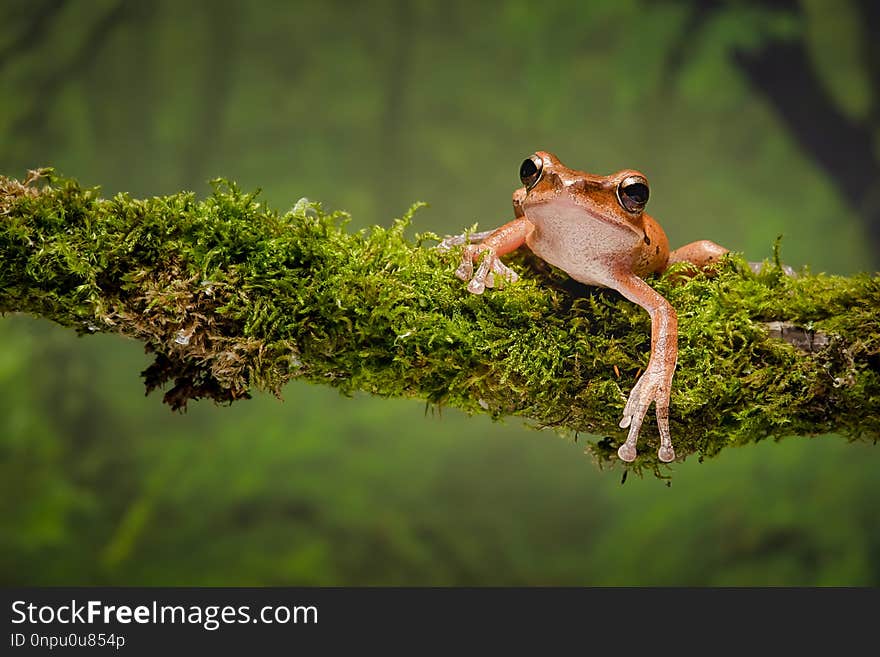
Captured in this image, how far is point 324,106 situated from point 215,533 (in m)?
3.61

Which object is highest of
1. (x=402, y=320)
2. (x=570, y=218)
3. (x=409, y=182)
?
(x=409, y=182)

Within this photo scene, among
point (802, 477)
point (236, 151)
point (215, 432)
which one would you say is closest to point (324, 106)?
point (236, 151)

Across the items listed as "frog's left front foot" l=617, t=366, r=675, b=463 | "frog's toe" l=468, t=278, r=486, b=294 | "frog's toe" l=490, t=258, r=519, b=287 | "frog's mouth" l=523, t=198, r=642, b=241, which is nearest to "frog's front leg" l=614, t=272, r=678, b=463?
"frog's left front foot" l=617, t=366, r=675, b=463

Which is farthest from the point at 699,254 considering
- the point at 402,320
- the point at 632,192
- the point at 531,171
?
the point at 402,320

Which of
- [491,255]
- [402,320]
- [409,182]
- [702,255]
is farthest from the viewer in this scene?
[409,182]

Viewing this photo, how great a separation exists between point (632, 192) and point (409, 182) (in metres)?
4.06

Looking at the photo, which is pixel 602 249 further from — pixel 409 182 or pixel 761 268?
pixel 409 182

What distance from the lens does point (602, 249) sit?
2.38 meters

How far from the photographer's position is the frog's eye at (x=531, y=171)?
7.73ft

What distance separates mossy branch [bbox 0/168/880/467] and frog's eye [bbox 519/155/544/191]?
0.33m

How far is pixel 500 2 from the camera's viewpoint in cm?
638

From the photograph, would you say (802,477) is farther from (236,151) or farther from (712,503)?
(236,151)

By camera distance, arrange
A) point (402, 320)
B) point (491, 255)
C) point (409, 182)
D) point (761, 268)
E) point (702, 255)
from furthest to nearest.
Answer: point (409, 182) → point (702, 255) → point (761, 268) → point (491, 255) → point (402, 320)

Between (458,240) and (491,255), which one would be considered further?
(458,240)
